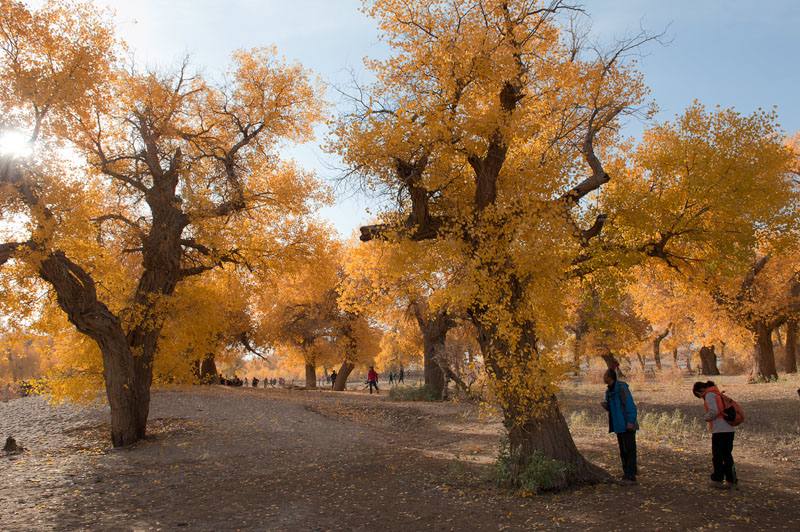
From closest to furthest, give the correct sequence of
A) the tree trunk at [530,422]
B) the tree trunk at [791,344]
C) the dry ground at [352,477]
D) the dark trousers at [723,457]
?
the dry ground at [352,477], the dark trousers at [723,457], the tree trunk at [530,422], the tree trunk at [791,344]

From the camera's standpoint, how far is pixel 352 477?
27.0ft

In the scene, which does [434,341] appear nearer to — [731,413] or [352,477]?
[352,477]

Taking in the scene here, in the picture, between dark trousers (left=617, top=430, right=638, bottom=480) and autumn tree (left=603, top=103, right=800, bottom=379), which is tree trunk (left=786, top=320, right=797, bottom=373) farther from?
dark trousers (left=617, top=430, right=638, bottom=480)

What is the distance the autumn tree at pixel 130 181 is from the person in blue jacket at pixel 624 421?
29.5 feet

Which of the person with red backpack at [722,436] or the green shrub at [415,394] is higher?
the person with red backpack at [722,436]

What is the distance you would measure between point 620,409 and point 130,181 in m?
11.2

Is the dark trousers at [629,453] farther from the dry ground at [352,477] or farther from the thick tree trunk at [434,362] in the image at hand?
the thick tree trunk at [434,362]

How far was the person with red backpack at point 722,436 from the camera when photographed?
6.16 metres

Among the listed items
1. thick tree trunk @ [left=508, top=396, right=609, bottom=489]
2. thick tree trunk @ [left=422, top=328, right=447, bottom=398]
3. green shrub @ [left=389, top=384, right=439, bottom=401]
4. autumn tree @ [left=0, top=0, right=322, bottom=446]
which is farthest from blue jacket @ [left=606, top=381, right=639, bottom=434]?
green shrub @ [left=389, top=384, right=439, bottom=401]

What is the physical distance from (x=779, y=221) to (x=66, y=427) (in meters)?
17.7

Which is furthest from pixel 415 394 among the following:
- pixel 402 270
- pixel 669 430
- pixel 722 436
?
pixel 722 436

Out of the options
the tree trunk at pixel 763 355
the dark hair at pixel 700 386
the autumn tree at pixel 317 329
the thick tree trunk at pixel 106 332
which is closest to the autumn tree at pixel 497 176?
the dark hair at pixel 700 386

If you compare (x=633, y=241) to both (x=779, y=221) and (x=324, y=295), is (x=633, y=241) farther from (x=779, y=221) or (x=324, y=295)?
(x=324, y=295)

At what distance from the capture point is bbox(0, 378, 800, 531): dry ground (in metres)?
5.75
